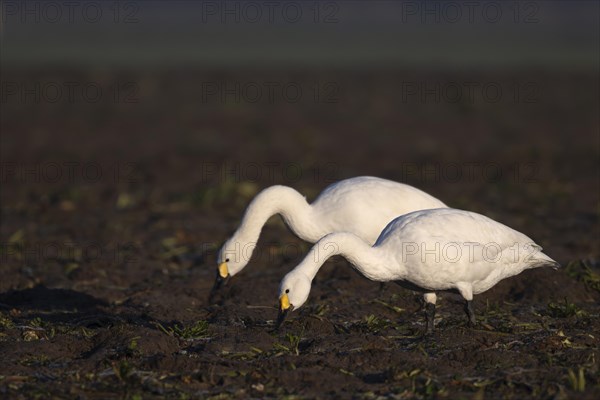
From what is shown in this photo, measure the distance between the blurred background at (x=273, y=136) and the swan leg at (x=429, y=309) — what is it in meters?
3.53

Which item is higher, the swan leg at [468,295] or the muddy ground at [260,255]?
the swan leg at [468,295]

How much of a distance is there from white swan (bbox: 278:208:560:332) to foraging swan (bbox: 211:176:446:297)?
3.05 feet

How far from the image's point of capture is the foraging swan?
34.9ft

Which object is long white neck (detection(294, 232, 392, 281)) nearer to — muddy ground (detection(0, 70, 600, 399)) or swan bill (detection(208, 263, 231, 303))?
muddy ground (detection(0, 70, 600, 399))

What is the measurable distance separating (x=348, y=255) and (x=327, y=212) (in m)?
1.54

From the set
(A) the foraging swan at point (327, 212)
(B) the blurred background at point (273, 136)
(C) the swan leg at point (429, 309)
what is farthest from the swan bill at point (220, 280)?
(B) the blurred background at point (273, 136)

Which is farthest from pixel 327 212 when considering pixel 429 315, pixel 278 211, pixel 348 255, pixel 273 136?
pixel 273 136

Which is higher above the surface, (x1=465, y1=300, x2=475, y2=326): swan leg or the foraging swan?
the foraging swan

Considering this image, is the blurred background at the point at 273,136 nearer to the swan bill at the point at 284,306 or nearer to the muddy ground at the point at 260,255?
the muddy ground at the point at 260,255

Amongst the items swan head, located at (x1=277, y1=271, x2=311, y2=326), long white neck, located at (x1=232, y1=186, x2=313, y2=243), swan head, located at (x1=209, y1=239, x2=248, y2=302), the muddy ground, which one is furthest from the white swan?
swan head, located at (x1=209, y1=239, x2=248, y2=302)

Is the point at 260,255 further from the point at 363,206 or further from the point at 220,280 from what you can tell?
the point at 363,206

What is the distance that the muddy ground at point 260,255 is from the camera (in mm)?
8234

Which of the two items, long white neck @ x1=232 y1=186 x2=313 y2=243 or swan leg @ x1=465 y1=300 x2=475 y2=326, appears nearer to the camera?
swan leg @ x1=465 y1=300 x2=475 y2=326

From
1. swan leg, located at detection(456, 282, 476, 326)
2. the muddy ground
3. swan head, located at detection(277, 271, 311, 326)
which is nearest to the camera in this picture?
the muddy ground
